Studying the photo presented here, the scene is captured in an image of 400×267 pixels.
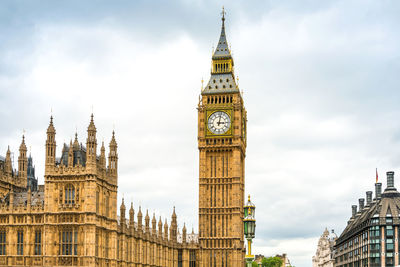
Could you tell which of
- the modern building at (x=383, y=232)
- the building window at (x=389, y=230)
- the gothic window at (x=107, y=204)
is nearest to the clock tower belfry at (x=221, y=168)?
the modern building at (x=383, y=232)

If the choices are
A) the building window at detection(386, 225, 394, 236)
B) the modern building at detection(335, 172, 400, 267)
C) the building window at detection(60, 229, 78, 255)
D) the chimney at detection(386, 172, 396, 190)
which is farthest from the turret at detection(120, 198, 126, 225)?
the chimney at detection(386, 172, 396, 190)

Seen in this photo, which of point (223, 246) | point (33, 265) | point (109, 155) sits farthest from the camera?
point (223, 246)

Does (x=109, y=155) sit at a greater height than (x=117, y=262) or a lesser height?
greater

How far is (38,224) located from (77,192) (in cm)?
701

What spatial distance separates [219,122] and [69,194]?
57.5 meters

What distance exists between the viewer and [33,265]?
88.5 metres

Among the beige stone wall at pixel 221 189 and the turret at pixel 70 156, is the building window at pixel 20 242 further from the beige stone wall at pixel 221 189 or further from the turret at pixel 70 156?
the beige stone wall at pixel 221 189

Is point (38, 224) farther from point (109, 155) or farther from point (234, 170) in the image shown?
point (234, 170)

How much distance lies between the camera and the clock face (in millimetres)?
141375

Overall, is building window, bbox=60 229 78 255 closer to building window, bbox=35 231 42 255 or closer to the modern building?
building window, bbox=35 231 42 255

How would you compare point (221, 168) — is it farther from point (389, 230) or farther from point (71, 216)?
point (71, 216)

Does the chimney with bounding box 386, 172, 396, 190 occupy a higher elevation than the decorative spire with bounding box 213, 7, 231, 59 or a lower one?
lower

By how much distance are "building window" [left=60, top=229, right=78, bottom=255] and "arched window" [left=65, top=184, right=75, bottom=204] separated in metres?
3.96

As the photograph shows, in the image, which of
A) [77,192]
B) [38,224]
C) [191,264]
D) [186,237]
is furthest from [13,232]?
[186,237]
